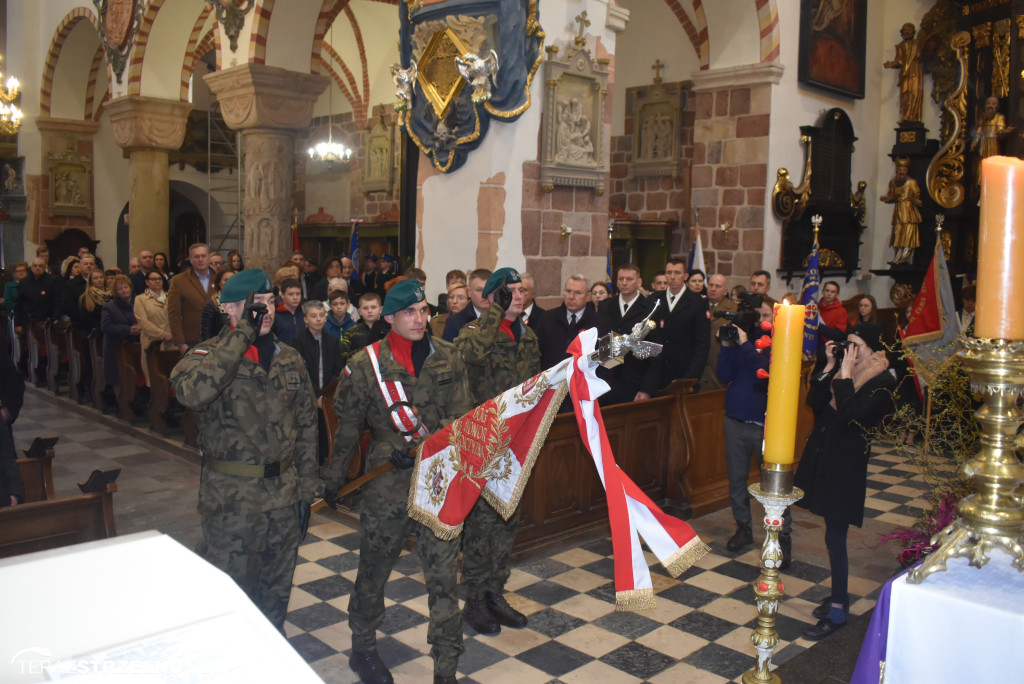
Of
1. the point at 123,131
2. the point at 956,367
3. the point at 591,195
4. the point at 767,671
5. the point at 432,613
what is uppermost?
the point at 123,131

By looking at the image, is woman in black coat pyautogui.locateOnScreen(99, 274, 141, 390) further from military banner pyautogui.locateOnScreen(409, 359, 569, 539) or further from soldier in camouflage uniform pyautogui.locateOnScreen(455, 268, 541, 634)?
military banner pyautogui.locateOnScreen(409, 359, 569, 539)

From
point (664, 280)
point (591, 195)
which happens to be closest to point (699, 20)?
point (591, 195)

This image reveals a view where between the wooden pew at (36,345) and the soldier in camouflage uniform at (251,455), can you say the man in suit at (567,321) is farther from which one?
the wooden pew at (36,345)

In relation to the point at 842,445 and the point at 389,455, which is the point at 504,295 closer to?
the point at 389,455

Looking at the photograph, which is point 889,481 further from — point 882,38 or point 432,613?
point 882,38

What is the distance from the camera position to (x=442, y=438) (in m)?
3.28

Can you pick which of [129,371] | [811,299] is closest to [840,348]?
[811,299]

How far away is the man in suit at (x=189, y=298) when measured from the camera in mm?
7344

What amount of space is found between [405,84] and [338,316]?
7.61 feet

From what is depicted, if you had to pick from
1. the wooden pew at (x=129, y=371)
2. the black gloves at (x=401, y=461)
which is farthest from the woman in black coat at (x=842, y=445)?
the wooden pew at (x=129, y=371)

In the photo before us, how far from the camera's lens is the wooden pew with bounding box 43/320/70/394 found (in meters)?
10.0

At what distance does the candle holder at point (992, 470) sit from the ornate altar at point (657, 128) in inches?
413

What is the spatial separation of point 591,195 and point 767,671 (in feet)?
20.2

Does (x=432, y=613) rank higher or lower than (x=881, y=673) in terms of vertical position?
lower
